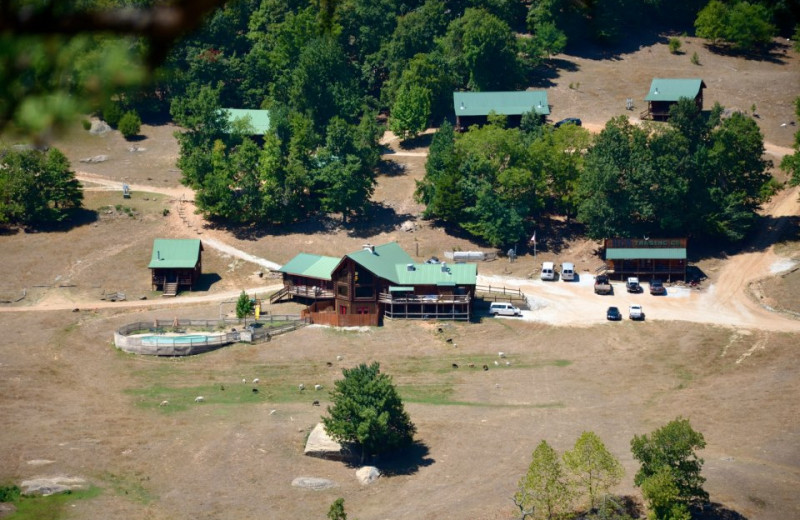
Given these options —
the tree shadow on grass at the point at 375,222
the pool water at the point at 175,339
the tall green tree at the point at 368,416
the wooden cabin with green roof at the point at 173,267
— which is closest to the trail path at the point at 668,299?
the wooden cabin with green roof at the point at 173,267

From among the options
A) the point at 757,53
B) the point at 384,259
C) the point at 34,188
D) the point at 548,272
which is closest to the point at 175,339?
the point at 384,259

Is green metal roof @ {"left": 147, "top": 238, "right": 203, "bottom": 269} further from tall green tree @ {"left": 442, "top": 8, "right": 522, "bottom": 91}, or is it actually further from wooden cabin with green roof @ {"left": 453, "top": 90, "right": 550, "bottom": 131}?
tall green tree @ {"left": 442, "top": 8, "right": 522, "bottom": 91}

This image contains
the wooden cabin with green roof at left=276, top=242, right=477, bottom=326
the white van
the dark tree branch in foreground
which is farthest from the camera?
the white van

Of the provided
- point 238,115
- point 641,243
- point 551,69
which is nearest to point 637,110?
point 551,69

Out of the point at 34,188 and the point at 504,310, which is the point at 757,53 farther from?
the point at 34,188

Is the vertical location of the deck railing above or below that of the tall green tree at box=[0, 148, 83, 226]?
below

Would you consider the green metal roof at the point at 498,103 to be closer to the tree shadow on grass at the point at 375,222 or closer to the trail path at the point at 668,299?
the tree shadow on grass at the point at 375,222

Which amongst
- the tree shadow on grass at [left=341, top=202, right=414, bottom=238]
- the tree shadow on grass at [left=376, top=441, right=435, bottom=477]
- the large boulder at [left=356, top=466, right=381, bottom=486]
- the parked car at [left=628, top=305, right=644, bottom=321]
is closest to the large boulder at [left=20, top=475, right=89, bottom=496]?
the large boulder at [left=356, top=466, right=381, bottom=486]
